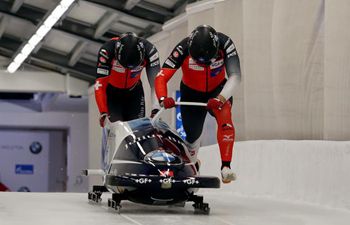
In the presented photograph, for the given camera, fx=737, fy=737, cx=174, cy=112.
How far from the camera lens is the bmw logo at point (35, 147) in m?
26.0

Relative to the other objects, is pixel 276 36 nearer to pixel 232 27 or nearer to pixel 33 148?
pixel 232 27

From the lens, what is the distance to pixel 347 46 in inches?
251

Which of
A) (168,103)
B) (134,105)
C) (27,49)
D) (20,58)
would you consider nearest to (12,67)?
(20,58)

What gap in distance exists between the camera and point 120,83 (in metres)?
6.97

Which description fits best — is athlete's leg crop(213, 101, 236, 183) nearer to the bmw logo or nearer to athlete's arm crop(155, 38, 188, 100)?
athlete's arm crop(155, 38, 188, 100)

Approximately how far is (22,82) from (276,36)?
555 inches

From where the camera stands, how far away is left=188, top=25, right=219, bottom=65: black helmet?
5.60 metres

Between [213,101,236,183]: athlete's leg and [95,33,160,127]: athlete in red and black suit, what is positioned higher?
[95,33,160,127]: athlete in red and black suit

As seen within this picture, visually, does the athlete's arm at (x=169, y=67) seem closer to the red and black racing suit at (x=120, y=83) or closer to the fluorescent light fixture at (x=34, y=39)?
the red and black racing suit at (x=120, y=83)

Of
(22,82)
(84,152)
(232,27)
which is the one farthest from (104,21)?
(84,152)

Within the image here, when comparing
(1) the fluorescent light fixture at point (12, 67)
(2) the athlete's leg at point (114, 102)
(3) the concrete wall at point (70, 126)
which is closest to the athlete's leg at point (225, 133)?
(2) the athlete's leg at point (114, 102)

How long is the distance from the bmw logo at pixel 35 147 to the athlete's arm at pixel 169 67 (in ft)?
Result: 67.3

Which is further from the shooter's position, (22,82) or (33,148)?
(33,148)

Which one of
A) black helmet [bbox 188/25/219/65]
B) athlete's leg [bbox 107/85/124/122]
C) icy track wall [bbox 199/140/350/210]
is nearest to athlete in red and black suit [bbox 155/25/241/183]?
black helmet [bbox 188/25/219/65]
